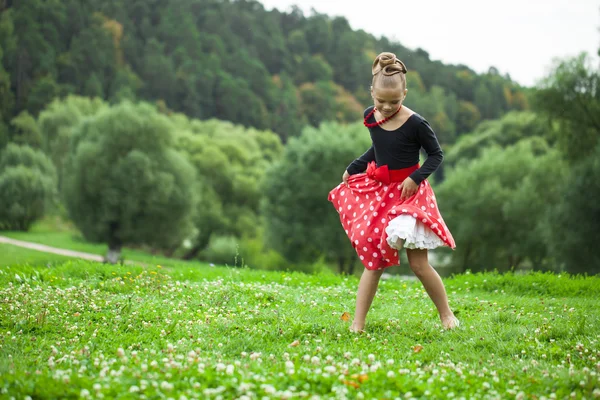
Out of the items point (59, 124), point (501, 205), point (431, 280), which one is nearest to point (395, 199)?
point (431, 280)

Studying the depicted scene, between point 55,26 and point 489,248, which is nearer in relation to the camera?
point 489,248

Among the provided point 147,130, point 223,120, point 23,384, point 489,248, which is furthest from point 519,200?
point 223,120

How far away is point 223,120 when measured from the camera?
84.1 m

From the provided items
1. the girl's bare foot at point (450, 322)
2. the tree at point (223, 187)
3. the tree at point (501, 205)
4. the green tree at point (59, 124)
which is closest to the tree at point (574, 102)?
the tree at point (501, 205)

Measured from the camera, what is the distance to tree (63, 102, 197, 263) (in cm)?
3362

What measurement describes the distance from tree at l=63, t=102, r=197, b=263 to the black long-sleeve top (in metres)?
29.4

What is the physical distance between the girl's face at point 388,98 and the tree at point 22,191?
32.8 metres

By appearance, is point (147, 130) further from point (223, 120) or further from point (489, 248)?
point (223, 120)

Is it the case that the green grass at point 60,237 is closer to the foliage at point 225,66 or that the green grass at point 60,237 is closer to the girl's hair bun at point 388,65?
the foliage at point 225,66

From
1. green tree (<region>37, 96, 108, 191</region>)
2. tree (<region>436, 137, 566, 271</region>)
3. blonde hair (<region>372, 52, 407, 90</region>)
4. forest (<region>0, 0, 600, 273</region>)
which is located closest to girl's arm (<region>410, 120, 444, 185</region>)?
blonde hair (<region>372, 52, 407, 90</region>)

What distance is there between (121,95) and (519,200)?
5031 centimetres

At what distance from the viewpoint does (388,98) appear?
18.6ft

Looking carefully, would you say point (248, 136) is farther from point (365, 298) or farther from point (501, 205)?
point (365, 298)

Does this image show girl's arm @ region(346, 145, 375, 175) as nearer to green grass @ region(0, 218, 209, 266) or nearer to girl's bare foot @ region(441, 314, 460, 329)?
girl's bare foot @ region(441, 314, 460, 329)
